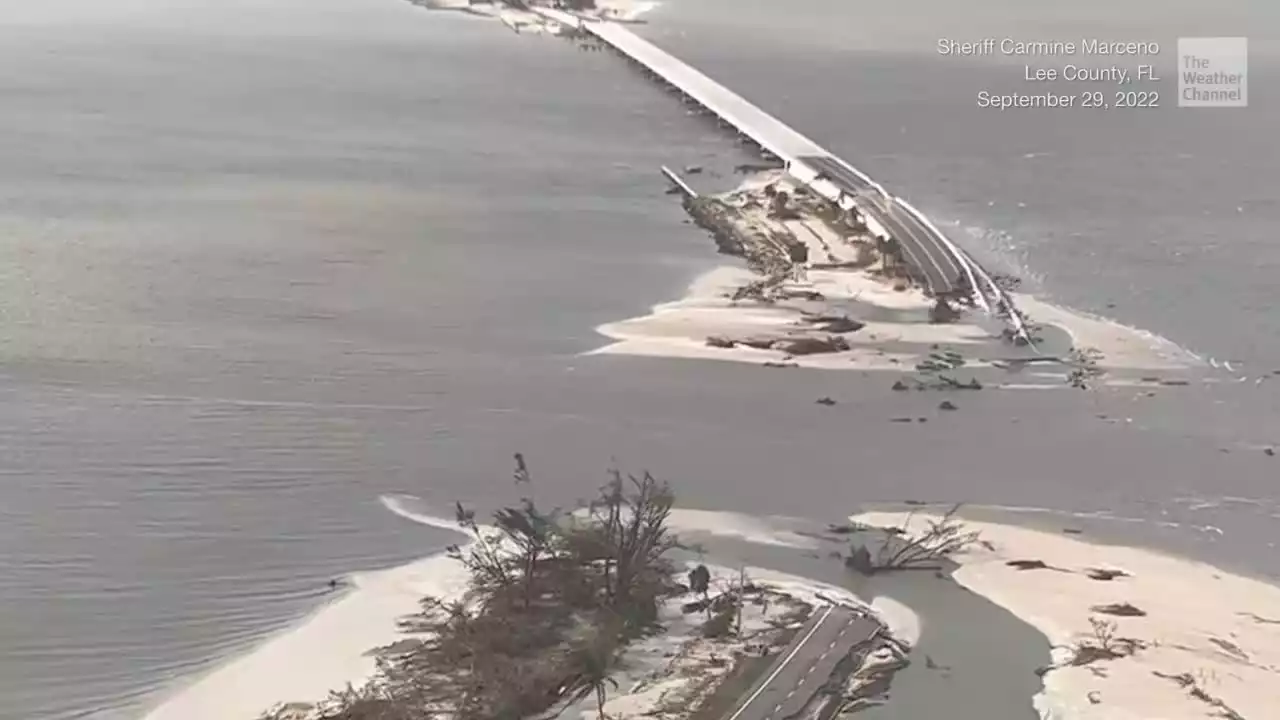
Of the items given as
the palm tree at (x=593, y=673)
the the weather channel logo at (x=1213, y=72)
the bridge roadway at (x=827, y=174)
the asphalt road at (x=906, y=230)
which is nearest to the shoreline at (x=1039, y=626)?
the palm tree at (x=593, y=673)

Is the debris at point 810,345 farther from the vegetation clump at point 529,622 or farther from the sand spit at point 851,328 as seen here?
the vegetation clump at point 529,622

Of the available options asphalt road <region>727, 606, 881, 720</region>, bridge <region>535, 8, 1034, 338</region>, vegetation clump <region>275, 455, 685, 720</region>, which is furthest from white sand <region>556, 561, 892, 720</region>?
bridge <region>535, 8, 1034, 338</region>

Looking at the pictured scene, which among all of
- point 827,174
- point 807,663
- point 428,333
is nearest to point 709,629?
point 807,663

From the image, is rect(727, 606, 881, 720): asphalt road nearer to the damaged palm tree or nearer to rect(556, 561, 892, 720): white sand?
rect(556, 561, 892, 720): white sand

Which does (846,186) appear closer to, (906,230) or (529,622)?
(906,230)

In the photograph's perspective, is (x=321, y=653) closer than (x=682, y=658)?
No

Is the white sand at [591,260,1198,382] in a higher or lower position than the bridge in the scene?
lower
